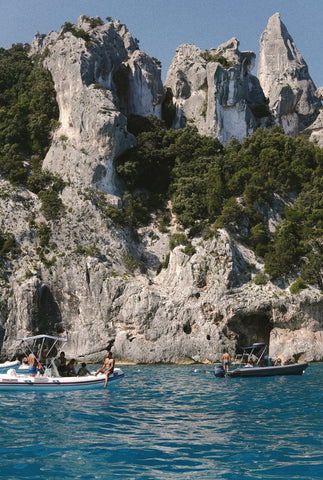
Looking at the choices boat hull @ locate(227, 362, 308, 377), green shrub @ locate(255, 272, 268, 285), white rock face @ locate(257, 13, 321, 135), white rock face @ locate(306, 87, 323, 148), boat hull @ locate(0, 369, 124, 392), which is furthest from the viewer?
white rock face @ locate(257, 13, 321, 135)

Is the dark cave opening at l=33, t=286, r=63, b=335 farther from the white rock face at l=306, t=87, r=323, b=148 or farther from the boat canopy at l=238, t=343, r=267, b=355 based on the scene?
the white rock face at l=306, t=87, r=323, b=148

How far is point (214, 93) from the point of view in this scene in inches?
2618

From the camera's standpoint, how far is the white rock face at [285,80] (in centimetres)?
7612

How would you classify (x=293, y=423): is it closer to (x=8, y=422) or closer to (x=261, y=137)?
(x=8, y=422)

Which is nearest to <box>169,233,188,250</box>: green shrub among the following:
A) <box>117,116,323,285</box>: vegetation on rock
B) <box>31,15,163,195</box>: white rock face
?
<box>117,116,323,285</box>: vegetation on rock

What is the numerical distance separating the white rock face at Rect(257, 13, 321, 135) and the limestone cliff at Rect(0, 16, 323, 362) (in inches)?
626

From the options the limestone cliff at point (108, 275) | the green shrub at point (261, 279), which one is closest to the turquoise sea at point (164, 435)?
the limestone cliff at point (108, 275)

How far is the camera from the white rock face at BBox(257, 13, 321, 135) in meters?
76.1

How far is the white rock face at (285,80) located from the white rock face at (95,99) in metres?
22.1

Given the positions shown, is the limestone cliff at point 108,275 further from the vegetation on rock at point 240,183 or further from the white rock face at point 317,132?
the white rock face at point 317,132

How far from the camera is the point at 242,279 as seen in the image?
4503 cm

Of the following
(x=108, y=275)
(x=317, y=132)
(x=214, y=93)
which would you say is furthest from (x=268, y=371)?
(x=317, y=132)

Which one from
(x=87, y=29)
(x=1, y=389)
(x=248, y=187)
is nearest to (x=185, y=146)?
(x=248, y=187)

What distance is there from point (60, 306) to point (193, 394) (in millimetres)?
29544
